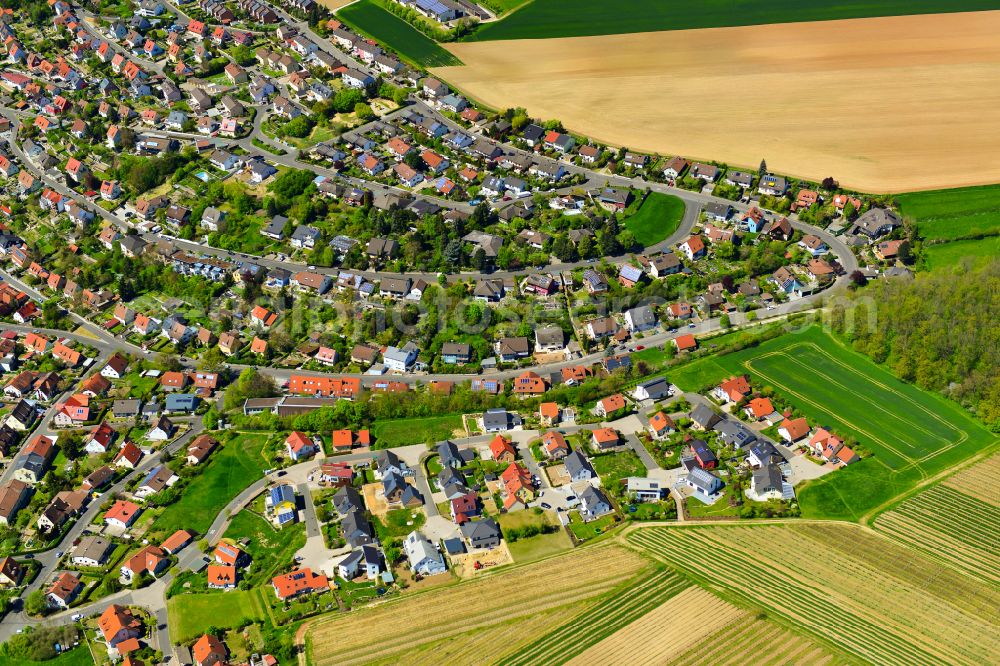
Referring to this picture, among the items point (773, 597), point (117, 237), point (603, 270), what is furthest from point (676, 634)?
point (117, 237)

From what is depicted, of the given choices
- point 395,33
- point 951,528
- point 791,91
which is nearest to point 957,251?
point 791,91

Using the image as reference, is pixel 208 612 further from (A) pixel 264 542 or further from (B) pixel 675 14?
(B) pixel 675 14

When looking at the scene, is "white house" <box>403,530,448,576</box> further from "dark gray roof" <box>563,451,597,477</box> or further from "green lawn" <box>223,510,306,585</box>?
"dark gray roof" <box>563,451,597,477</box>

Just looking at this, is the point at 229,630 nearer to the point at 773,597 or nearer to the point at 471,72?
the point at 773,597

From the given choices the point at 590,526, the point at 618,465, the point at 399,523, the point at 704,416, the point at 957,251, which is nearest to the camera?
the point at 590,526

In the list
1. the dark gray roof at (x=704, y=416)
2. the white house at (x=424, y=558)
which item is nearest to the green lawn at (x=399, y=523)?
the white house at (x=424, y=558)

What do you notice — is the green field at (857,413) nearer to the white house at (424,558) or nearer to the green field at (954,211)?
the green field at (954,211)

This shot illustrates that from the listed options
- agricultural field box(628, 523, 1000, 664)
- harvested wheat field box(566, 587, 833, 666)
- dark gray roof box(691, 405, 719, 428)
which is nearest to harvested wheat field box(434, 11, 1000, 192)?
dark gray roof box(691, 405, 719, 428)

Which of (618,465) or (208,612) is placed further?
(618,465)
